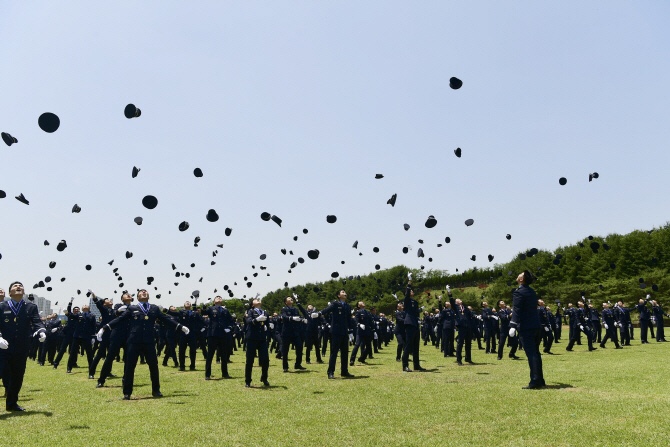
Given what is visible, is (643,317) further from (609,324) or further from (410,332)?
(410,332)

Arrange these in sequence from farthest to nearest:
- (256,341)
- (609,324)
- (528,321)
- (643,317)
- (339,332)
Answer: (643,317) → (609,324) → (339,332) → (256,341) → (528,321)

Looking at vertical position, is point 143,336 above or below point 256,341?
above

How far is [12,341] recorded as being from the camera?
10000mm

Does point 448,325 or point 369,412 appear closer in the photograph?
point 369,412

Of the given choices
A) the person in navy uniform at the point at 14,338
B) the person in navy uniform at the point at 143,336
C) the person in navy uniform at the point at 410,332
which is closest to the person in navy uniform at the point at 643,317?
the person in navy uniform at the point at 410,332

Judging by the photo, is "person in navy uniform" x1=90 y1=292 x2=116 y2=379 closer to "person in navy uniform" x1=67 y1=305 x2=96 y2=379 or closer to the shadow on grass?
"person in navy uniform" x1=67 y1=305 x2=96 y2=379

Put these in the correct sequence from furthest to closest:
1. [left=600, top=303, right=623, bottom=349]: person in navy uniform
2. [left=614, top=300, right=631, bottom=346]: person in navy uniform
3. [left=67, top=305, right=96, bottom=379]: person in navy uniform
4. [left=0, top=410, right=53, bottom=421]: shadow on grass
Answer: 1. [left=614, top=300, right=631, bottom=346]: person in navy uniform
2. [left=600, top=303, right=623, bottom=349]: person in navy uniform
3. [left=67, top=305, right=96, bottom=379]: person in navy uniform
4. [left=0, top=410, right=53, bottom=421]: shadow on grass

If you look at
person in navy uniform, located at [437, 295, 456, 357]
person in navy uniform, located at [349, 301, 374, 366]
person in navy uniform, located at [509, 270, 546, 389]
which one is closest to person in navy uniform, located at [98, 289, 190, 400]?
person in navy uniform, located at [509, 270, 546, 389]

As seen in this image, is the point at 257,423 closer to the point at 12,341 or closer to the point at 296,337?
the point at 12,341

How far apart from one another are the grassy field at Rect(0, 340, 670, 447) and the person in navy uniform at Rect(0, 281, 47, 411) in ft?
1.78

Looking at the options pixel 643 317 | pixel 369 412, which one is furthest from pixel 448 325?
pixel 643 317

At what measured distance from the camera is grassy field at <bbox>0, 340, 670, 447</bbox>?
6.67 metres

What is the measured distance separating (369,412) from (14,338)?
705cm

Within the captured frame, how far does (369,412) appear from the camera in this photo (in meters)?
8.54
